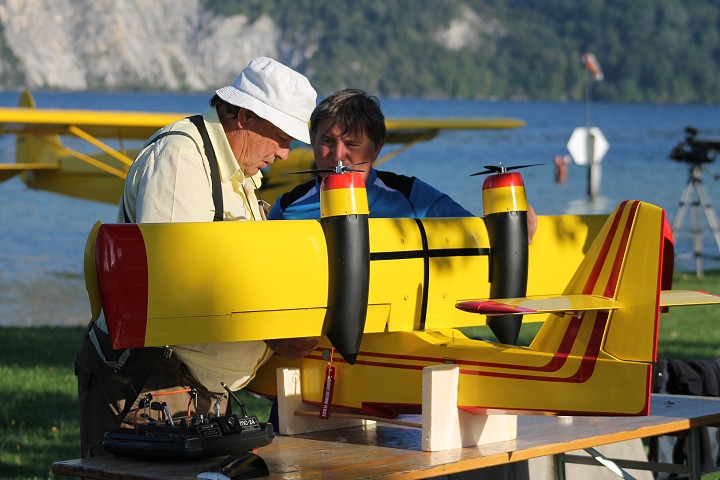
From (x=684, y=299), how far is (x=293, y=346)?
1.09m

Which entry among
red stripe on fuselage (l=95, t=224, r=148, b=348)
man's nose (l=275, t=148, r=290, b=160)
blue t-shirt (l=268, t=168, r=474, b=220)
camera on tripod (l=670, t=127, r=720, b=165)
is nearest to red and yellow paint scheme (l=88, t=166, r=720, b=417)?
red stripe on fuselage (l=95, t=224, r=148, b=348)

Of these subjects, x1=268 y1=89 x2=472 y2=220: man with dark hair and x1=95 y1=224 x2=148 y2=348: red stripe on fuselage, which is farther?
x1=268 y1=89 x2=472 y2=220: man with dark hair

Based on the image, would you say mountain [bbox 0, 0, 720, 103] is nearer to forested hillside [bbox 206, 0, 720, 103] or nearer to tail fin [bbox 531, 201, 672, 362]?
forested hillside [bbox 206, 0, 720, 103]

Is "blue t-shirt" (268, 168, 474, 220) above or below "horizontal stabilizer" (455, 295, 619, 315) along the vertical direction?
above

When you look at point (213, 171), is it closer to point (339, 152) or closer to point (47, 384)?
point (339, 152)

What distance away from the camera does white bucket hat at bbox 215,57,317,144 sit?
3361 mm

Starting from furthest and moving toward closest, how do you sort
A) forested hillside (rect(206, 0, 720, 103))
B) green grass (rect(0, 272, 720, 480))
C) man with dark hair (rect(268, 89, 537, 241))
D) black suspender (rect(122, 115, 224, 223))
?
forested hillside (rect(206, 0, 720, 103)), green grass (rect(0, 272, 720, 480)), man with dark hair (rect(268, 89, 537, 241)), black suspender (rect(122, 115, 224, 223))

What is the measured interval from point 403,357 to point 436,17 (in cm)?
16138

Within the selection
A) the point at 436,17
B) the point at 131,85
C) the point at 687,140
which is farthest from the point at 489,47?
the point at 687,140

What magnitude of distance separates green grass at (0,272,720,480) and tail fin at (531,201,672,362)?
2951 millimetres

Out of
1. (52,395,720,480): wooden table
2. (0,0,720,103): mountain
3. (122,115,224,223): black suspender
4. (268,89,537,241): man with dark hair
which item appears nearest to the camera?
(52,395,720,480): wooden table

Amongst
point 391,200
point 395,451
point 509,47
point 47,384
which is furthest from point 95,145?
point 509,47

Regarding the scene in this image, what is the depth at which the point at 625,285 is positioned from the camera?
314 cm

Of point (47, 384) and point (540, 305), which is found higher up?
point (540, 305)
